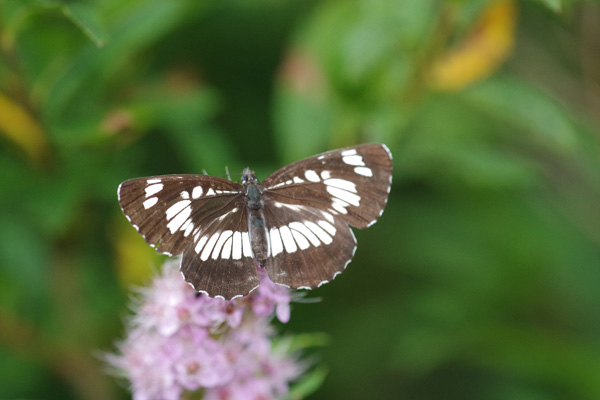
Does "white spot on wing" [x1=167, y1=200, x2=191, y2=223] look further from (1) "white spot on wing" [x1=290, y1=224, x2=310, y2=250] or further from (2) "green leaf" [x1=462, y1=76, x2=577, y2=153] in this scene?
(2) "green leaf" [x1=462, y1=76, x2=577, y2=153]

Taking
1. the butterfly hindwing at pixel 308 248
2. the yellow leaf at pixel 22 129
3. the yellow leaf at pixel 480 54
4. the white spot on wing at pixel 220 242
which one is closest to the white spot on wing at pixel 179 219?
the white spot on wing at pixel 220 242

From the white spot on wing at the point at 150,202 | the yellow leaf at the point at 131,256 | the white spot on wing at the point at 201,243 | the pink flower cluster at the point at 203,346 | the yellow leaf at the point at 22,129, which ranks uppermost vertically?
the yellow leaf at the point at 22,129

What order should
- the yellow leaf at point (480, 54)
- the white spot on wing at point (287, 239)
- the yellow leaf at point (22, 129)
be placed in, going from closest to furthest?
the white spot on wing at point (287, 239) → the yellow leaf at point (22, 129) → the yellow leaf at point (480, 54)

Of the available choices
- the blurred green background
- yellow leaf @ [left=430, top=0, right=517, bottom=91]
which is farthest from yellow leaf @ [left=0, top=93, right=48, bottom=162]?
yellow leaf @ [left=430, top=0, right=517, bottom=91]

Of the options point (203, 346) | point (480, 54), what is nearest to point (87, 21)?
point (203, 346)

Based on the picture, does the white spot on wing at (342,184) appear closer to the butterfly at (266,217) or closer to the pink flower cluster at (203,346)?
the butterfly at (266,217)

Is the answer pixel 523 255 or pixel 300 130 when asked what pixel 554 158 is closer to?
pixel 523 255
